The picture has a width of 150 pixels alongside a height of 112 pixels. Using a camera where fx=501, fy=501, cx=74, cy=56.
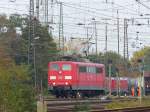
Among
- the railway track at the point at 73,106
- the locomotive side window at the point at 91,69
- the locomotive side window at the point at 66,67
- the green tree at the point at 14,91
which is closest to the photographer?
the green tree at the point at 14,91

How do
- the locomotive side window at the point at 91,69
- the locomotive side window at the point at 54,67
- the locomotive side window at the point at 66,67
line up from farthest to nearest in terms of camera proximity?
1. the locomotive side window at the point at 91,69
2. the locomotive side window at the point at 54,67
3. the locomotive side window at the point at 66,67

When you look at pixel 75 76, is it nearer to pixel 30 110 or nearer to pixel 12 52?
pixel 12 52

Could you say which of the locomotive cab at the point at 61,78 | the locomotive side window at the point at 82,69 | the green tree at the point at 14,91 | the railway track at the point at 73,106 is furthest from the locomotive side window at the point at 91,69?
the green tree at the point at 14,91

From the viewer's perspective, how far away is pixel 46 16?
5306 centimetres

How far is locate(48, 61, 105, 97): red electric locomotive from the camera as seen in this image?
46594mm

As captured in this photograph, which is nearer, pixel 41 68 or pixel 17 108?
pixel 17 108

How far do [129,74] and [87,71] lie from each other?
41.2m

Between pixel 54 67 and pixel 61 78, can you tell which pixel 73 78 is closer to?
pixel 61 78

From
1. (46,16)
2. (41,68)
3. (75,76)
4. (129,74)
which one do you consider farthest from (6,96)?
(129,74)

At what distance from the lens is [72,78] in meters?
46.7

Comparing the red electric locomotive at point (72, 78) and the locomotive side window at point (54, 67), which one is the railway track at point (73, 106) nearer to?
the red electric locomotive at point (72, 78)

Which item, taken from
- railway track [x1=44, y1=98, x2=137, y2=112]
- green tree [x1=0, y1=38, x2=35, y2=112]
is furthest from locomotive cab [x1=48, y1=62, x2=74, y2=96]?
green tree [x1=0, y1=38, x2=35, y2=112]

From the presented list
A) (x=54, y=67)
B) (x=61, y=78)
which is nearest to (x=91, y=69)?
(x=61, y=78)

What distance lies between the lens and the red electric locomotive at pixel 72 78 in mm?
46594
